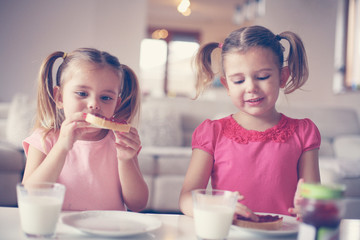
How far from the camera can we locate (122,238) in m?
0.74

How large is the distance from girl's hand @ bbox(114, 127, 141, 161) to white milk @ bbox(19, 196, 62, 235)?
351 mm

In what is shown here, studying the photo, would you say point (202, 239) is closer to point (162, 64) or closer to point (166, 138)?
point (166, 138)

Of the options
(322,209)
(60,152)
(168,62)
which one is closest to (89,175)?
(60,152)

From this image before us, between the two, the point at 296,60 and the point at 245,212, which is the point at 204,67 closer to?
the point at 296,60

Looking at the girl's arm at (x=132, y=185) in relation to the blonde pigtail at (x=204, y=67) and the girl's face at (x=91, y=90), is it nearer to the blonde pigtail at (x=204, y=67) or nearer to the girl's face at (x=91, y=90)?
the girl's face at (x=91, y=90)

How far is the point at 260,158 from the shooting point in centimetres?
123

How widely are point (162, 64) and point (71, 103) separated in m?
9.25

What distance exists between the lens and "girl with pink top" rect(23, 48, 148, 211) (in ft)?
3.50

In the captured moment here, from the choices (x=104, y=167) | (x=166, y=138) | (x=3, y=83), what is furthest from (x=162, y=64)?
(x=104, y=167)

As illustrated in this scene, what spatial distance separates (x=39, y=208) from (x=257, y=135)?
0.77 m

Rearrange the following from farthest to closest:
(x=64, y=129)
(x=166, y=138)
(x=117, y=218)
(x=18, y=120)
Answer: (x=166, y=138)
(x=18, y=120)
(x=64, y=129)
(x=117, y=218)

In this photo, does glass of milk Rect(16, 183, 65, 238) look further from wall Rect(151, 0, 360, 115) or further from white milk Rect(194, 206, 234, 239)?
wall Rect(151, 0, 360, 115)

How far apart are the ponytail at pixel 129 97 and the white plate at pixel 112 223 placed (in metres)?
0.54

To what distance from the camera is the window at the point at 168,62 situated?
10.3 metres
